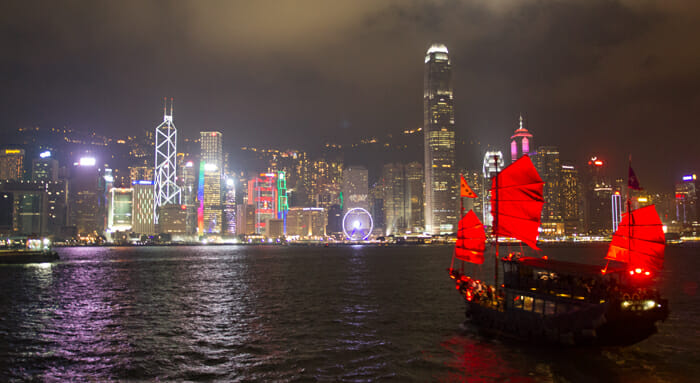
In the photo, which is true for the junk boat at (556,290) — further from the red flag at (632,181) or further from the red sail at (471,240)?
the red flag at (632,181)

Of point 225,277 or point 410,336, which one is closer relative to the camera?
point 410,336

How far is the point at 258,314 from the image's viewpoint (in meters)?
45.4

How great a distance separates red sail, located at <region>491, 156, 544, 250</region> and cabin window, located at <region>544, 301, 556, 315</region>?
765cm

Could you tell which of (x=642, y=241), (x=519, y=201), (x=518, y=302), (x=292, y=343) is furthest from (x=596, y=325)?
(x=292, y=343)

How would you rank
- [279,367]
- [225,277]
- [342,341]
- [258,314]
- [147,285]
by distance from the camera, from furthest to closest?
[225,277], [147,285], [258,314], [342,341], [279,367]

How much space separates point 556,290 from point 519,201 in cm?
1006

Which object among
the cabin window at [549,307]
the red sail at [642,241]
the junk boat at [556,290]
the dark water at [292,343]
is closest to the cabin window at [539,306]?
the junk boat at [556,290]

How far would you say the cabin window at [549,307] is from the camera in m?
29.9

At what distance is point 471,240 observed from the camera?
4375 cm

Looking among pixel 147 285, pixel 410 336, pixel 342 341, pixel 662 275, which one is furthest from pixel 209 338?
pixel 662 275

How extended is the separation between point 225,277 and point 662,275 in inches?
2810

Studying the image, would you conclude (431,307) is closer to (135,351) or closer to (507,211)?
(507,211)

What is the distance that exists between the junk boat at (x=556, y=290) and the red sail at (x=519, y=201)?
0.23ft

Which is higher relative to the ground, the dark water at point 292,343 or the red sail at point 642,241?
the red sail at point 642,241
